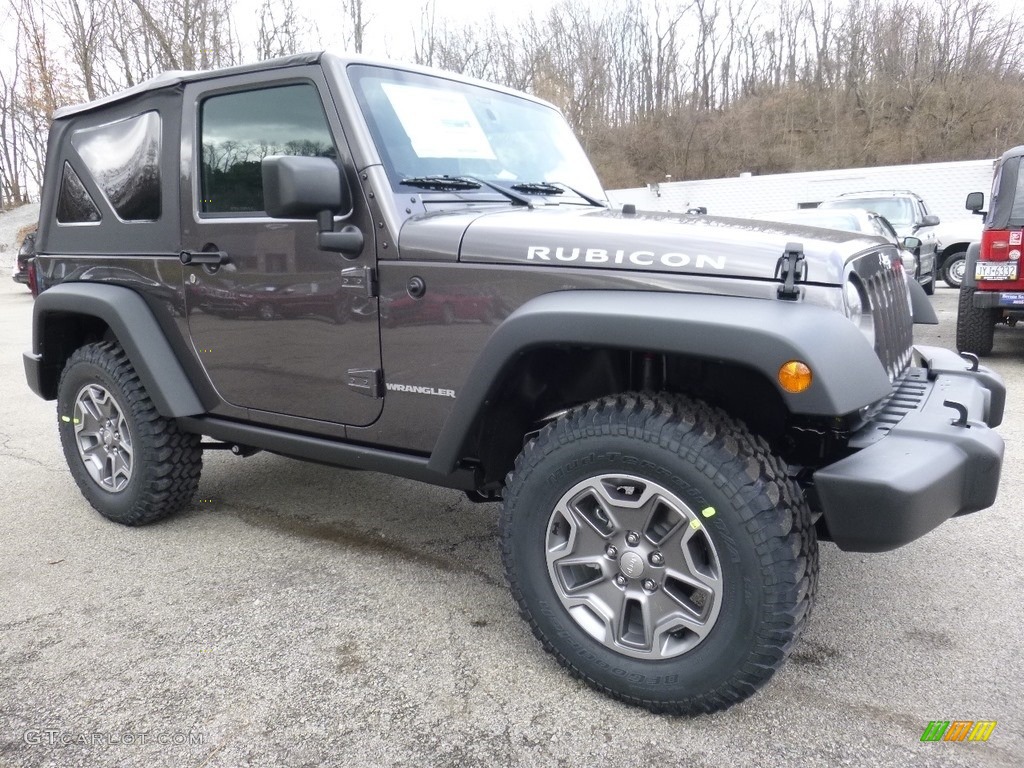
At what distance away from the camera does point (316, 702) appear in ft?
7.61

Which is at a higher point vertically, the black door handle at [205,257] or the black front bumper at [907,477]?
the black door handle at [205,257]

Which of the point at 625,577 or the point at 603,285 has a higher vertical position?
the point at 603,285

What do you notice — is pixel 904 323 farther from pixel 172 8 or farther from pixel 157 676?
pixel 172 8

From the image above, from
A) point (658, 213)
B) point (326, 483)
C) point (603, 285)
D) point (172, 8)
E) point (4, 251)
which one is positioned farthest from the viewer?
point (4, 251)

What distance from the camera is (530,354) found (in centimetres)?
235

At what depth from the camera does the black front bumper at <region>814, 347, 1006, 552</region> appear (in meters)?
1.90

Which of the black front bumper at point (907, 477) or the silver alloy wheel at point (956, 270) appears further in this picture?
the silver alloy wheel at point (956, 270)

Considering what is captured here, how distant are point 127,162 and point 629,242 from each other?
8.23ft

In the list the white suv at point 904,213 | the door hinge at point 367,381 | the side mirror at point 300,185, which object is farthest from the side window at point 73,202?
the white suv at point 904,213

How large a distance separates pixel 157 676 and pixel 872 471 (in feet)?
7.29

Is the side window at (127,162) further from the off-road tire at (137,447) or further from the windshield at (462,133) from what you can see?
the windshield at (462,133)

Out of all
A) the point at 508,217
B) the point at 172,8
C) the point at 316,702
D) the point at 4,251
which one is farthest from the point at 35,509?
the point at 4,251

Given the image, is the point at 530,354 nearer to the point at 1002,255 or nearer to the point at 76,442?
the point at 76,442

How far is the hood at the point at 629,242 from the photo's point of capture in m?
2.08
